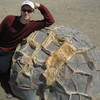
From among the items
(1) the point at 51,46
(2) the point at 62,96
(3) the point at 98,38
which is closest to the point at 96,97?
(2) the point at 62,96

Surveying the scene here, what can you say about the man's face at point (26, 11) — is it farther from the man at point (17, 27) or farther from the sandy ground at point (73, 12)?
the sandy ground at point (73, 12)

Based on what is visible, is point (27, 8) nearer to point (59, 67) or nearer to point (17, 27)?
point (17, 27)

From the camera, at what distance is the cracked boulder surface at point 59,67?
4398 millimetres

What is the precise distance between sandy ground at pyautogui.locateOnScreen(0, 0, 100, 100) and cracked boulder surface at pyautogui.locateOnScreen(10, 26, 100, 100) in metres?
2.02

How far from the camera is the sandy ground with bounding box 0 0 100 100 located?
7010 millimetres

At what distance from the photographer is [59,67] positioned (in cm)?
439

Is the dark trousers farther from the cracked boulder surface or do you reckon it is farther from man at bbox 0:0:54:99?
the cracked boulder surface

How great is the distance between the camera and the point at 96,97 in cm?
461

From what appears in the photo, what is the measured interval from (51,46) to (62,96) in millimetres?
642

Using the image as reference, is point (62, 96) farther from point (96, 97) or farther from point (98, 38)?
point (98, 38)

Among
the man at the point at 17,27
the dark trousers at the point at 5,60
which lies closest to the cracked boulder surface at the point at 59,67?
the man at the point at 17,27

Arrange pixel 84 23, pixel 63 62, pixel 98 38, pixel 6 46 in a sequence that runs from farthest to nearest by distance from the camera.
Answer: pixel 84 23, pixel 98 38, pixel 6 46, pixel 63 62

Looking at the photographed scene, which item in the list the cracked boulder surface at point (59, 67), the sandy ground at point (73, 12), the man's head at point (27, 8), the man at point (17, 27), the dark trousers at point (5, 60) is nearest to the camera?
the cracked boulder surface at point (59, 67)

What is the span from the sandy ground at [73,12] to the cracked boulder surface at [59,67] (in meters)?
2.02
